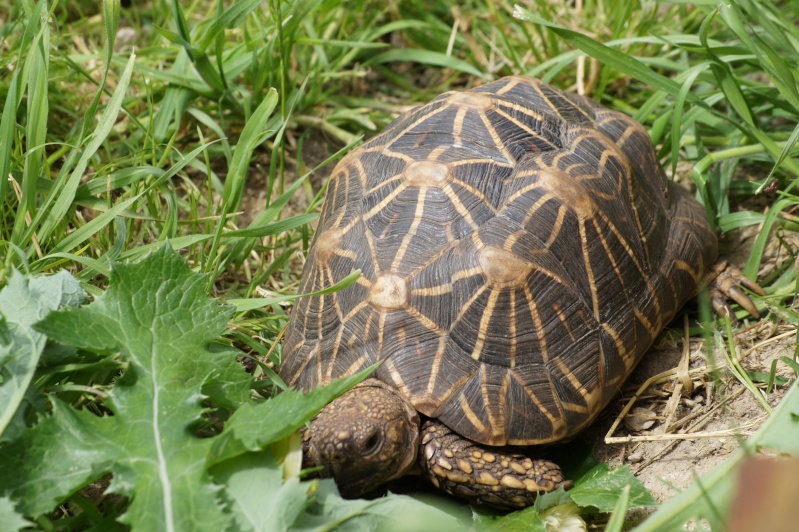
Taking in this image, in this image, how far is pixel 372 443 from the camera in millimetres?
2314

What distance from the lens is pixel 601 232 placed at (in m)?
2.76

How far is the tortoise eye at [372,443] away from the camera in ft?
7.53

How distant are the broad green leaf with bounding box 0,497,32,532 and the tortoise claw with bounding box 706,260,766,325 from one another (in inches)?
103

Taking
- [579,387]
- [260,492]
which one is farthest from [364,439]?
[579,387]

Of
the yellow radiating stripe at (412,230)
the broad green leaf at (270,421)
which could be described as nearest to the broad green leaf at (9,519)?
the broad green leaf at (270,421)

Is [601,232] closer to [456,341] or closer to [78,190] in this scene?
[456,341]

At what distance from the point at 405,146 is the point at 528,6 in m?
2.08

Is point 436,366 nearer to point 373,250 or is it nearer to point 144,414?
point 373,250

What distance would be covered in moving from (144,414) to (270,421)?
0.34m

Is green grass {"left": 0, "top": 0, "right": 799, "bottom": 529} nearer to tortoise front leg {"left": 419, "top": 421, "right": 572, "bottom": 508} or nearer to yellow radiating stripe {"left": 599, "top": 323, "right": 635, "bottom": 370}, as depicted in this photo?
tortoise front leg {"left": 419, "top": 421, "right": 572, "bottom": 508}

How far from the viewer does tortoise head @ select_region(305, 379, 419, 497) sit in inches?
89.7

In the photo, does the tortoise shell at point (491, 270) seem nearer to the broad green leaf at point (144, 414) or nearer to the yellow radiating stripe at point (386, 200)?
the yellow radiating stripe at point (386, 200)

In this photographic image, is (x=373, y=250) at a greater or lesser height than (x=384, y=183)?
lesser

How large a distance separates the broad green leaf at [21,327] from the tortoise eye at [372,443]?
0.93m
